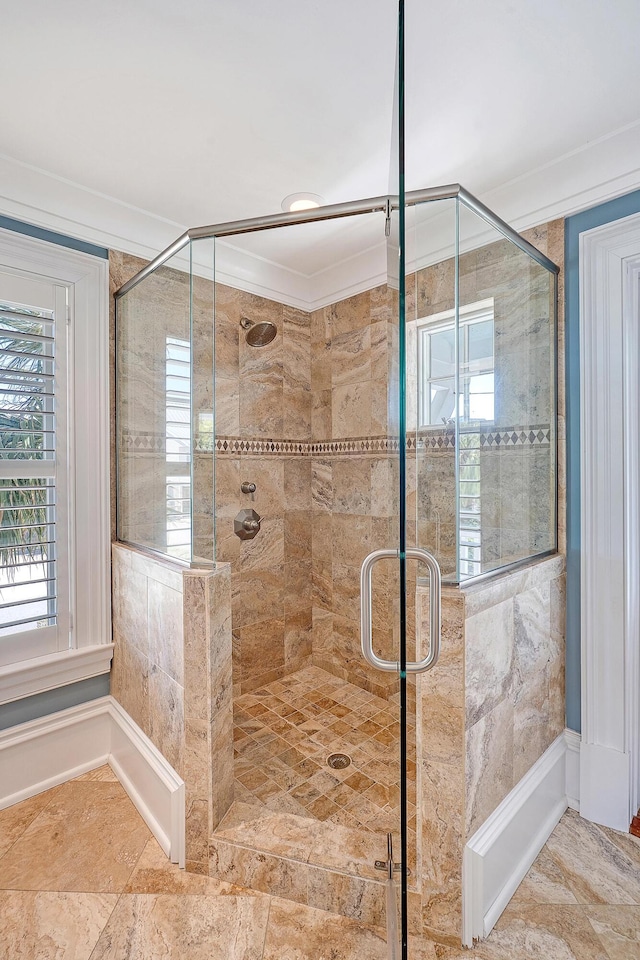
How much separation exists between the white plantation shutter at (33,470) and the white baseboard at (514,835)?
62.7 inches

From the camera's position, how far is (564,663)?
171cm

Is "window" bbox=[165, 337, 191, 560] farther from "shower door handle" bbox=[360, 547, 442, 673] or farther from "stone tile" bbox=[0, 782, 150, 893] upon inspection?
"stone tile" bbox=[0, 782, 150, 893]

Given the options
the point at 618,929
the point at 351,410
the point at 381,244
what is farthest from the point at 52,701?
the point at 381,244

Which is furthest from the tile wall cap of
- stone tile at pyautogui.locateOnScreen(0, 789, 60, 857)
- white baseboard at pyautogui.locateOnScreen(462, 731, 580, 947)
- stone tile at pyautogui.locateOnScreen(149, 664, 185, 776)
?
stone tile at pyautogui.locateOnScreen(0, 789, 60, 857)

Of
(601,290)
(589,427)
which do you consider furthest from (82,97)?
(589,427)

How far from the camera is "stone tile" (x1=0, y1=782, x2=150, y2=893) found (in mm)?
1390

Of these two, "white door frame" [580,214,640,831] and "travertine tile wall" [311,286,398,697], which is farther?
"travertine tile wall" [311,286,398,697]

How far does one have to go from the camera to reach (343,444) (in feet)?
8.23

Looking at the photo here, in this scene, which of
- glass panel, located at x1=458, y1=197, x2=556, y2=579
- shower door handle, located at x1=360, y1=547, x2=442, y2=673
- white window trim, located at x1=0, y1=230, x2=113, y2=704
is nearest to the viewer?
shower door handle, located at x1=360, y1=547, x2=442, y2=673

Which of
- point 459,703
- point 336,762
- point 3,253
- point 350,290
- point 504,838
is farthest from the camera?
point 350,290

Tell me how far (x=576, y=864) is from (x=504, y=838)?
34 cm

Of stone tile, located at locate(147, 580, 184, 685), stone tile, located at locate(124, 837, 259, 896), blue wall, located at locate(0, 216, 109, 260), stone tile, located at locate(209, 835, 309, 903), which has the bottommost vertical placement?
stone tile, located at locate(124, 837, 259, 896)

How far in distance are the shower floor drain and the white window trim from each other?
990mm

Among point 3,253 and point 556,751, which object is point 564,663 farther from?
point 3,253
